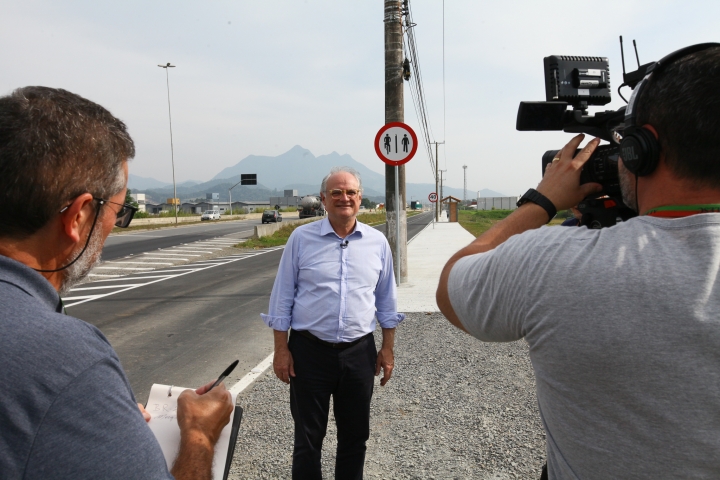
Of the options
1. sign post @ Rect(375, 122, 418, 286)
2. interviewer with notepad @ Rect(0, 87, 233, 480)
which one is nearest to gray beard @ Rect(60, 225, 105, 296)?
interviewer with notepad @ Rect(0, 87, 233, 480)

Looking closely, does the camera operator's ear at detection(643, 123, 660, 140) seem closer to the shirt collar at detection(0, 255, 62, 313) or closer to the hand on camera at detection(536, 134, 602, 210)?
the hand on camera at detection(536, 134, 602, 210)

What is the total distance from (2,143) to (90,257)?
14.0 inches

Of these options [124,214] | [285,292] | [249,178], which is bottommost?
[285,292]

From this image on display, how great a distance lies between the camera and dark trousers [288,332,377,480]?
297 cm

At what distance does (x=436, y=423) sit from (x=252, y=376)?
6.65 feet

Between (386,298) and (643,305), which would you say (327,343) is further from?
(643,305)

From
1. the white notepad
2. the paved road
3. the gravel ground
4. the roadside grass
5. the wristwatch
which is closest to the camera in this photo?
the wristwatch

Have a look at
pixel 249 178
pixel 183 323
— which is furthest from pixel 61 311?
pixel 249 178

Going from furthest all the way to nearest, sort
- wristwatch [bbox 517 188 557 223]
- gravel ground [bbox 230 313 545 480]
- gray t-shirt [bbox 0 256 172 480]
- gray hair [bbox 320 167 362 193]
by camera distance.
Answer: gray hair [bbox 320 167 362 193]
gravel ground [bbox 230 313 545 480]
wristwatch [bbox 517 188 557 223]
gray t-shirt [bbox 0 256 172 480]

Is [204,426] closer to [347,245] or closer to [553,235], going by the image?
[553,235]

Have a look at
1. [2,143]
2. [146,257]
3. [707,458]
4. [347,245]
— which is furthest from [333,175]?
[146,257]

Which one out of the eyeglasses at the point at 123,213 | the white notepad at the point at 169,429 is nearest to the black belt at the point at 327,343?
the white notepad at the point at 169,429

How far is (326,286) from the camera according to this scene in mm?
3148

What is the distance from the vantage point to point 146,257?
700 inches
